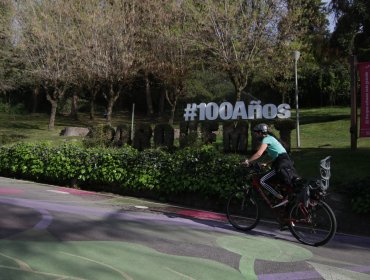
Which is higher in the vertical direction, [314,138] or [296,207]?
[314,138]

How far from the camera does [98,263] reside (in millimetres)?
5883

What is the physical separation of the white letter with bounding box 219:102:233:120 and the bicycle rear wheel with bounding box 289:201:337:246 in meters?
8.30

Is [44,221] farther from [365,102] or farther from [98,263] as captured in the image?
[365,102]

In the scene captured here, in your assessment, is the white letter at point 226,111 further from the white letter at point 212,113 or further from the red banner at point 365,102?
the red banner at point 365,102

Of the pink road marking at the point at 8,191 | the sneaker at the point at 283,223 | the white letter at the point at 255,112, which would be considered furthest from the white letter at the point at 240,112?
the sneaker at the point at 283,223

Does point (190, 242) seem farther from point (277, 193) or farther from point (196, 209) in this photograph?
point (196, 209)

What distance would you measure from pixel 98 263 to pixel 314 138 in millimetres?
14968

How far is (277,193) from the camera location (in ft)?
26.2

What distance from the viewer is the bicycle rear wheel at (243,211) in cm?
836

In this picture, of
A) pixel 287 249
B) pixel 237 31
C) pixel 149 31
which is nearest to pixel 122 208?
pixel 287 249

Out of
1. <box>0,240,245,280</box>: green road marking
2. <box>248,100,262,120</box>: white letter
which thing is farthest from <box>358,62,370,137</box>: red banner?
<box>0,240,245,280</box>: green road marking

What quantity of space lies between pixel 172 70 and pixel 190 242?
19001mm

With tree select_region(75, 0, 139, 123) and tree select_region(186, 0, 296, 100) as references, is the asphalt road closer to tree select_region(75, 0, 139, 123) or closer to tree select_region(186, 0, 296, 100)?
tree select_region(186, 0, 296, 100)

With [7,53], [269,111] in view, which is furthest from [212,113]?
[7,53]
